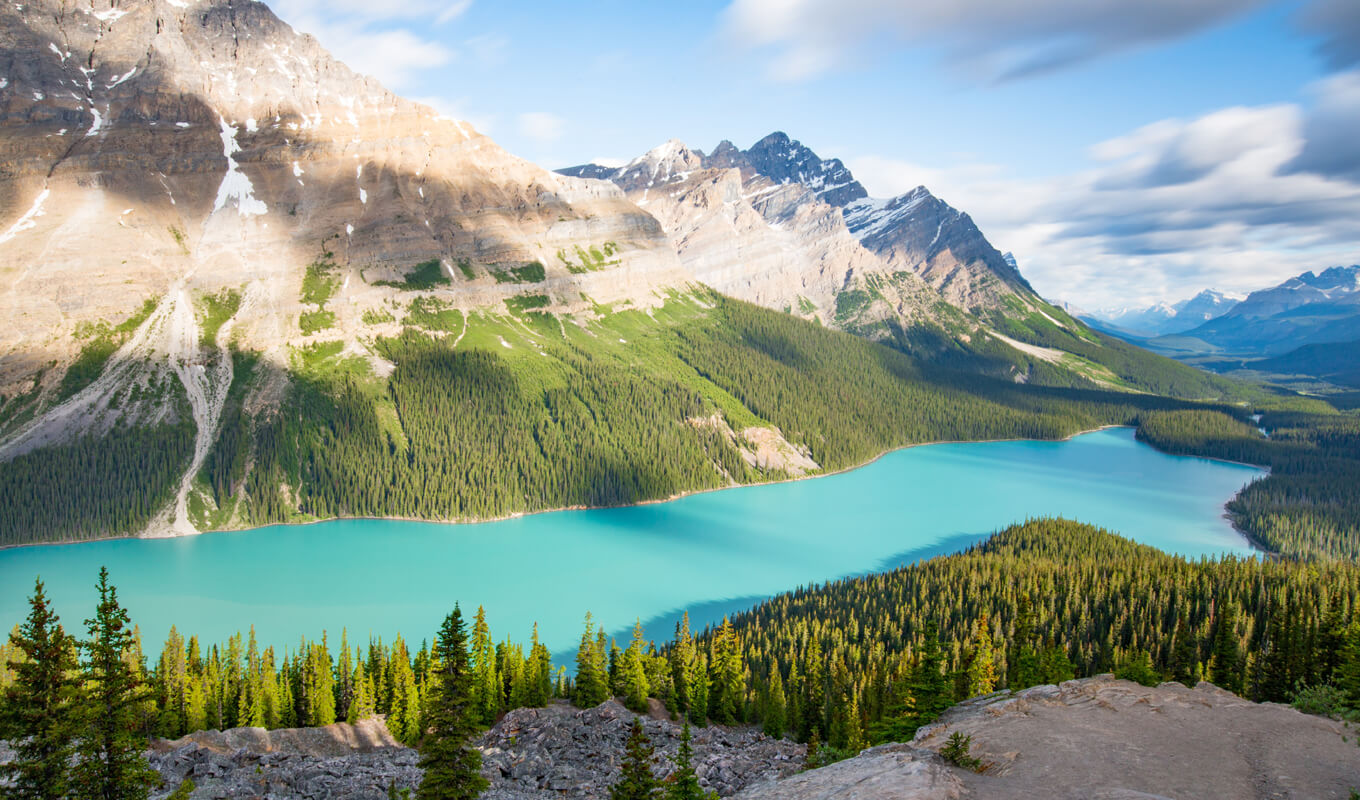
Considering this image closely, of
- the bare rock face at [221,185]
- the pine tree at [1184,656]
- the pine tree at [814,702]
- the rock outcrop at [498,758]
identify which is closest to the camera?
the rock outcrop at [498,758]

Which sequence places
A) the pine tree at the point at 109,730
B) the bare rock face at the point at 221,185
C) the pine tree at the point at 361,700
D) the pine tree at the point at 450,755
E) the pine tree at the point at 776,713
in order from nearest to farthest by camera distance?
the pine tree at the point at 109,730, the pine tree at the point at 450,755, the pine tree at the point at 361,700, the pine tree at the point at 776,713, the bare rock face at the point at 221,185

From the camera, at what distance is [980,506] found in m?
135

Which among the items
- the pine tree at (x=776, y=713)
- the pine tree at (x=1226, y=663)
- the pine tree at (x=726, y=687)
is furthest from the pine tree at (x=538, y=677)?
the pine tree at (x=1226, y=663)

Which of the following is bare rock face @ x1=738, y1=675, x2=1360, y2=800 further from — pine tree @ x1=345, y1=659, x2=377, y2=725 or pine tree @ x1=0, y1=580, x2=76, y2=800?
pine tree @ x1=345, y1=659, x2=377, y2=725

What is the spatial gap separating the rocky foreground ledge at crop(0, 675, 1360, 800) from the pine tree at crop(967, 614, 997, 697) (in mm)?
10426

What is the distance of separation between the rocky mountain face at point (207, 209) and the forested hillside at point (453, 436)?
5224 mm

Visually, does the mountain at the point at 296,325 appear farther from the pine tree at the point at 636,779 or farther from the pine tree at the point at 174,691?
the pine tree at the point at 636,779

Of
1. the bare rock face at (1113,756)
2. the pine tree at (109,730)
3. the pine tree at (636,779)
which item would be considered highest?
the pine tree at (109,730)

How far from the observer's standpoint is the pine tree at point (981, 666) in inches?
1794

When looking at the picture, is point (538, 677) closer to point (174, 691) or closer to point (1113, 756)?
point (174, 691)

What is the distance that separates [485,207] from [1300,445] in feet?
672

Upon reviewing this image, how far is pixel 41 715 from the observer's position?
2197 cm

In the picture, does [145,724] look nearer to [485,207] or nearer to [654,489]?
[654,489]

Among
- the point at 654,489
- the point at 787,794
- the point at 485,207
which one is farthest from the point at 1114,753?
the point at 485,207
